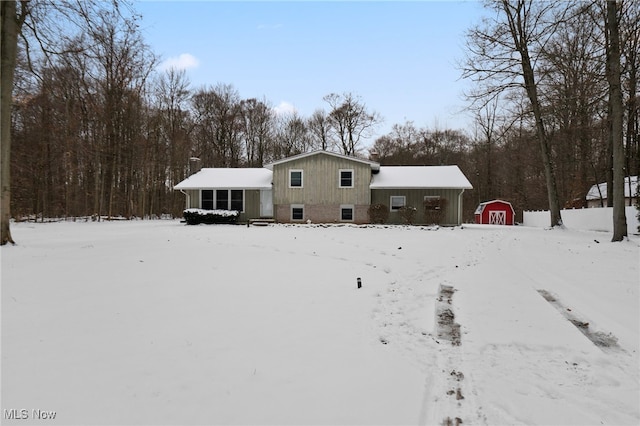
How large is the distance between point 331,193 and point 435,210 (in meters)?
6.90

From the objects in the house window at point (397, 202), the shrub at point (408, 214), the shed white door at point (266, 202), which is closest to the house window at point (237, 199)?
the shed white door at point (266, 202)

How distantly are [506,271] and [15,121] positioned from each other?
28.6m

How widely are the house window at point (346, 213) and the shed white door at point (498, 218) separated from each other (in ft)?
57.2

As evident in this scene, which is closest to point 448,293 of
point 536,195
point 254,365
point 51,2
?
point 254,365

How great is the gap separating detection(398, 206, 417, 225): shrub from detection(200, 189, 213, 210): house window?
13215mm

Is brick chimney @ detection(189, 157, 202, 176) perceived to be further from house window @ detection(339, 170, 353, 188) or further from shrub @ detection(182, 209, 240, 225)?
house window @ detection(339, 170, 353, 188)

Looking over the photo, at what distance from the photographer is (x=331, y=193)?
23.5 m

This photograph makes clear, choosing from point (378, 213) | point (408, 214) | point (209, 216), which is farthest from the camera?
point (209, 216)

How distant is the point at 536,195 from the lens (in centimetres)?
3706

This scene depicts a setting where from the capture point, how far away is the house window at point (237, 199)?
2458 centimetres

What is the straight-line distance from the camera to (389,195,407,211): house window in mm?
23312

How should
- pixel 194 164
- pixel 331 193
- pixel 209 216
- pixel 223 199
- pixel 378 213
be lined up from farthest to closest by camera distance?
pixel 194 164 < pixel 223 199 < pixel 331 193 < pixel 209 216 < pixel 378 213

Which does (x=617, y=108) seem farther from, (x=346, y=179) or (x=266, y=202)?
(x=266, y=202)

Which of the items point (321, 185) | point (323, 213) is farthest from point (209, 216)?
point (321, 185)
